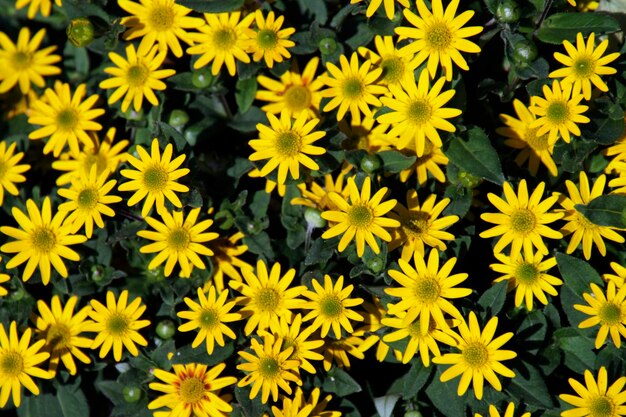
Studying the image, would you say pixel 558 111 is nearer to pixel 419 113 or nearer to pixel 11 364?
pixel 419 113

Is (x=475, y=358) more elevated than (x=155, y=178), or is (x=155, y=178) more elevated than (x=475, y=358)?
(x=155, y=178)

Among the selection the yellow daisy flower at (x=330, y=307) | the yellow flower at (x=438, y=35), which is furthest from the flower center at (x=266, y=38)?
the yellow daisy flower at (x=330, y=307)

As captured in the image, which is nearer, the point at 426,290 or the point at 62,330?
the point at 426,290

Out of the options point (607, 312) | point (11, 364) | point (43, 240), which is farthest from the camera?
point (43, 240)

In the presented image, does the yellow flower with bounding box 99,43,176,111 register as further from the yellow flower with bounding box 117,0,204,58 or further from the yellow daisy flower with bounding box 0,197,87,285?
the yellow daisy flower with bounding box 0,197,87,285

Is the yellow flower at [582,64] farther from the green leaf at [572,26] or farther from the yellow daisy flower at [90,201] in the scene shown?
the yellow daisy flower at [90,201]

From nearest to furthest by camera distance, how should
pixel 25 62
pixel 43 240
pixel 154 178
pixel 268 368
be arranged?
pixel 268 368, pixel 154 178, pixel 43 240, pixel 25 62

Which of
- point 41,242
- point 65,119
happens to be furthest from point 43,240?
point 65,119
